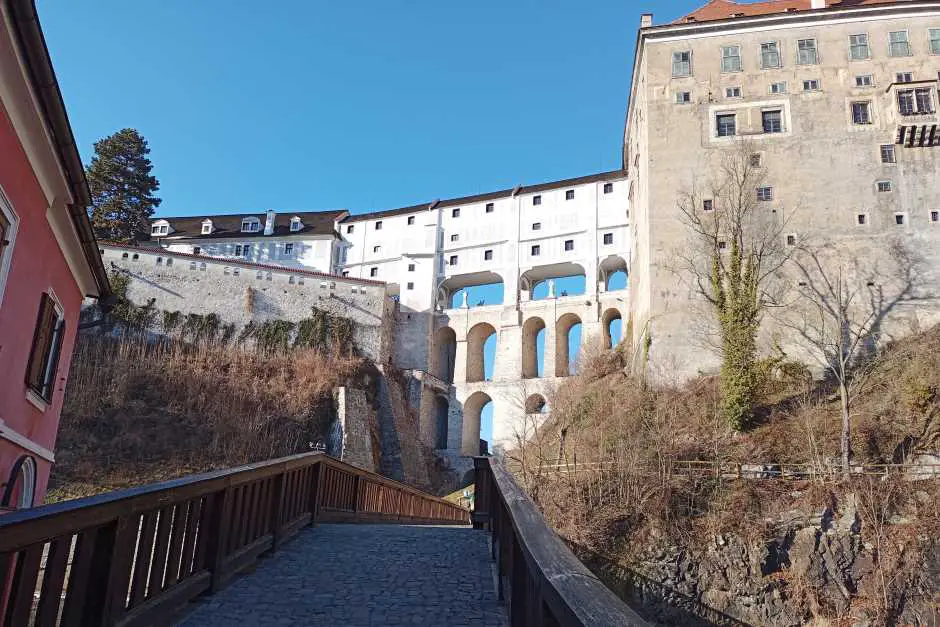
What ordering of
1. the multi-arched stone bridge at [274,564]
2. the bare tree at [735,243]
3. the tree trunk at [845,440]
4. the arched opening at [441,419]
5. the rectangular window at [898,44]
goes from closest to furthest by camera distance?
the multi-arched stone bridge at [274,564], the tree trunk at [845,440], the bare tree at [735,243], the rectangular window at [898,44], the arched opening at [441,419]

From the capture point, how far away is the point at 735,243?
32.7 m

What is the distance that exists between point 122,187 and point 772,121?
155ft

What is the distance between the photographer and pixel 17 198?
8297 mm

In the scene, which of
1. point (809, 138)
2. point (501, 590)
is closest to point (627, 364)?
point (809, 138)

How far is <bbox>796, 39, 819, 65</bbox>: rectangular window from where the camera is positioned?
36.7m

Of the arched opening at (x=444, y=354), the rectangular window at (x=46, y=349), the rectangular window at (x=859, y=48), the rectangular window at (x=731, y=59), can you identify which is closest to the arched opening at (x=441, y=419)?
the arched opening at (x=444, y=354)

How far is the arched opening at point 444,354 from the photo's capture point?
51109 millimetres

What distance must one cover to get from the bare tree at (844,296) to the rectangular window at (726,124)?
7.31 meters

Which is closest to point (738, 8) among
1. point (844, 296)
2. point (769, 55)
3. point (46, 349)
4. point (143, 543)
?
point (769, 55)

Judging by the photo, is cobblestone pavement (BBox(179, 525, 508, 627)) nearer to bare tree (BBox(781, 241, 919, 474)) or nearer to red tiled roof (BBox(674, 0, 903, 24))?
bare tree (BBox(781, 241, 919, 474))

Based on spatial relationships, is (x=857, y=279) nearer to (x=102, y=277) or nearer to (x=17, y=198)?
(x=102, y=277)

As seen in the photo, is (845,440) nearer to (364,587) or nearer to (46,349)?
(364,587)

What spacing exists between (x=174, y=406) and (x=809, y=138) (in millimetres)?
34284

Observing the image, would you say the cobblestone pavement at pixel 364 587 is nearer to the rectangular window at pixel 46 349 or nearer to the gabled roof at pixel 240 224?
the rectangular window at pixel 46 349
